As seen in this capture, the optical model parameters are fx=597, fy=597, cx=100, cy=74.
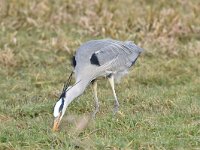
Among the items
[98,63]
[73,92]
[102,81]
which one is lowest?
[102,81]

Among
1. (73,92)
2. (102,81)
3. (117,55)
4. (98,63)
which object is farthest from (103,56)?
(102,81)

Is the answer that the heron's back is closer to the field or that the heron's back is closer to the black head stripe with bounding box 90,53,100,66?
the black head stripe with bounding box 90,53,100,66

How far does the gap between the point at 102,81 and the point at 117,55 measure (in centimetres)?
136

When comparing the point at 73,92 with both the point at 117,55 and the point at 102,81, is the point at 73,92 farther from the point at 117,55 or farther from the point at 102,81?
the point at 102,81

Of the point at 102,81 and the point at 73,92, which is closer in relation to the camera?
the point at 73,92

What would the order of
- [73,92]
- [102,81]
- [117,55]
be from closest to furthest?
[73,92] → [117,55] → [102,81]

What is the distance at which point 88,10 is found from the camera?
10125 mm

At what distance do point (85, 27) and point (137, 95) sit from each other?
303 centimetres

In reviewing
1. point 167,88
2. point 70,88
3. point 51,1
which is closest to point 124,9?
point 51,1

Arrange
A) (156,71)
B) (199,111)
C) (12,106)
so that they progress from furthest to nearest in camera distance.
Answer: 1. (156,71)
2. (12,106)
3. (199,111)

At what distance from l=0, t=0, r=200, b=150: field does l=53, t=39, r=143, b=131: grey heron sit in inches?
12.2

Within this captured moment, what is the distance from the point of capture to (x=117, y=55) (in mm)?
6527

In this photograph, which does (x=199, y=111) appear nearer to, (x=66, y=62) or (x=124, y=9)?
(x=66, y=62)

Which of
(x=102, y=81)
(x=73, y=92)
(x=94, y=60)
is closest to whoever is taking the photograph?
(x=73, y=92)
